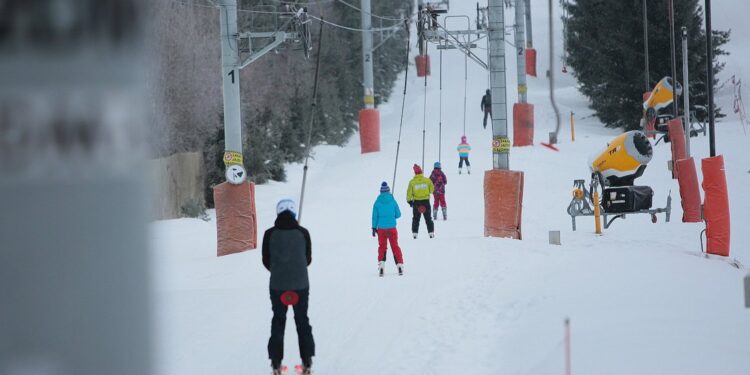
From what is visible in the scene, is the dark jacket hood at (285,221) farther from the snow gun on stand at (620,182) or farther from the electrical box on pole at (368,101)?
the electrical box on pole at (368,101)

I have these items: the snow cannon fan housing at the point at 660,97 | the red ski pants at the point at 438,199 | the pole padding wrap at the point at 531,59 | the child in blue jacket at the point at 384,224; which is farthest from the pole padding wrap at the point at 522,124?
the child in blue jacket at the point at 384,224

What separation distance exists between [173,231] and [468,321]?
14.6 meters

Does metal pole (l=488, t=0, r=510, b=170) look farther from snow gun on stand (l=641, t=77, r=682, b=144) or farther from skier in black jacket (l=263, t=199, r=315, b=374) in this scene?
snow gun on stand (l=641, t=77, r=682, b=144)

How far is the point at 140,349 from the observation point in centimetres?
204

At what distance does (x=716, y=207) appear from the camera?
1762 centimetres

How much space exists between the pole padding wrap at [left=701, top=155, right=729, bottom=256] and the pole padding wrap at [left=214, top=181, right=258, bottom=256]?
8054 millimetres

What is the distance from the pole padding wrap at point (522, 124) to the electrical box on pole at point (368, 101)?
5.52 m

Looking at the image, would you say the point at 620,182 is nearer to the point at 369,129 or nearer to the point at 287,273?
the point at 287,273

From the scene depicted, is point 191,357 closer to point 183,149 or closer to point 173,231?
point 173,231

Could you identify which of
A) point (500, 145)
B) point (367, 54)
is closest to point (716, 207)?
point (500, 145)

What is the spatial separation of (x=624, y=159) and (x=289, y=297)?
1438cm

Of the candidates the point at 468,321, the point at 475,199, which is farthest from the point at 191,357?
the point at 475,199

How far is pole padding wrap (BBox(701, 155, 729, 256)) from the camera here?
17328 millimetres

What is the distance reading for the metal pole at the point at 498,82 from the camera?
19641 mm
